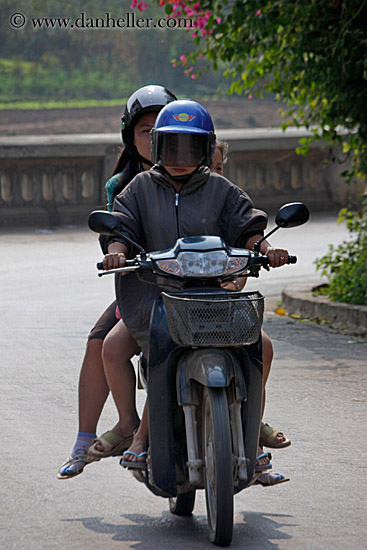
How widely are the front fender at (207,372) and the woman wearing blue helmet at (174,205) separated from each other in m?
0.27

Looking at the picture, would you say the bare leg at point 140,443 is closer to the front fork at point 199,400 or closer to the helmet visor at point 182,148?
the front fork at point 199,400

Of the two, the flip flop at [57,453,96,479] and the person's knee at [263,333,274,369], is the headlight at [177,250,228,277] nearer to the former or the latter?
the person's knee at [263,333,274,369]

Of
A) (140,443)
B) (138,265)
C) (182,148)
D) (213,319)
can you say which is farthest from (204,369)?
(182,148)

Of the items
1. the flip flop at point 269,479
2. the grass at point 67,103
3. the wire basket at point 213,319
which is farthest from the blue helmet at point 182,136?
the grass at point 67,103

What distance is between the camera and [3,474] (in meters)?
5.61

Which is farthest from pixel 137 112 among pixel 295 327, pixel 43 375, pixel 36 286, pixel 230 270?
pixel 36 286

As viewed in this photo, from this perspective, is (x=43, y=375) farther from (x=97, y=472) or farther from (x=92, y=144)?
(x=92, y=144)

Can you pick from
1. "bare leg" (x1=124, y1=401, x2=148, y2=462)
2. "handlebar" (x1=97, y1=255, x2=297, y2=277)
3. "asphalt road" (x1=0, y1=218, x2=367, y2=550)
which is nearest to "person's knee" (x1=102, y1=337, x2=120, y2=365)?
"bare leg" (x1=124, y1=401, x2=148, y2=462)

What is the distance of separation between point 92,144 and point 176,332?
14.2m

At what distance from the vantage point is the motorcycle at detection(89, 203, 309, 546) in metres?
4.30

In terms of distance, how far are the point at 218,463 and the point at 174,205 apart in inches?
42.4

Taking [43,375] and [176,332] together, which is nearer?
[176,332]

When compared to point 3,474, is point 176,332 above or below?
above

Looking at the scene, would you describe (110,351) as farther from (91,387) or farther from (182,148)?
(182,148)
